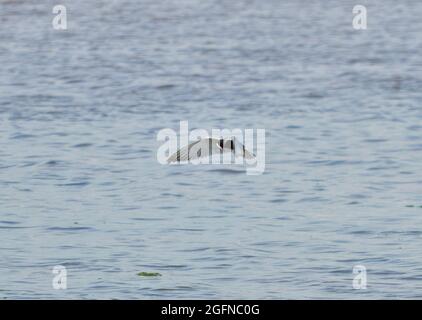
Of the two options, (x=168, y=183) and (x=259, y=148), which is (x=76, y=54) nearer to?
(x=259, y=148)

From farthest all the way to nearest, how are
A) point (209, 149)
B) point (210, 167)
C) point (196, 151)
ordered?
point (209, 149)
point (196, 151)
point (210, 167)

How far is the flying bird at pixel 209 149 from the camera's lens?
1777 centimetres

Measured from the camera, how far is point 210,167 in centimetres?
1748

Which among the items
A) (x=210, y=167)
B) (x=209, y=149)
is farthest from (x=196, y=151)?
(x=209, y=149)

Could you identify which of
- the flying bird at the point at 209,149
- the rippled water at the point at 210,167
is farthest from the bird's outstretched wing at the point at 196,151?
the rippled water at the point at 210,167

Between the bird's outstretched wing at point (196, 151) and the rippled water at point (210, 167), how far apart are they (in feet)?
0.90

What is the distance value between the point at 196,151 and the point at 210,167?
46 cm

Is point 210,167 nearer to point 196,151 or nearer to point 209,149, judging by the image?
point 196,151

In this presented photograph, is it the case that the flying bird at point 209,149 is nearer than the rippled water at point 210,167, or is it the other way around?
the rippled water at point 210,167

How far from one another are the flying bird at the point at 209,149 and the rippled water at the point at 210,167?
0.30 meters

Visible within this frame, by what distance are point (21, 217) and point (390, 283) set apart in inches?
175

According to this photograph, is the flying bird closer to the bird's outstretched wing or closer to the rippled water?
the bird's outstretched wing

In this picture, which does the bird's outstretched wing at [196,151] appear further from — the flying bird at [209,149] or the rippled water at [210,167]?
the rippled water at [210,167]

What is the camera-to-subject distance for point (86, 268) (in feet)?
40.5
